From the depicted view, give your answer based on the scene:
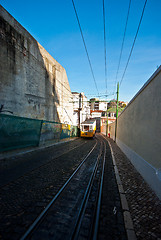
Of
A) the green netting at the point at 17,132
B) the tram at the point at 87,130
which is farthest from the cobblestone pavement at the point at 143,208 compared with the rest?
the tram at the point at 87,130

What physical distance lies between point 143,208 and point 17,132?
7.29 meters

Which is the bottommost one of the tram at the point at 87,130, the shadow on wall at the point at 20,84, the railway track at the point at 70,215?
the railway track at the point at 70,215

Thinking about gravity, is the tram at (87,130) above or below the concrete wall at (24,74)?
below

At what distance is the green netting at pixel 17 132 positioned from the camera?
271 inches

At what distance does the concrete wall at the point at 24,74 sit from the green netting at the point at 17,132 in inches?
85.4

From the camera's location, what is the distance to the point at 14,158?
738 centimetres

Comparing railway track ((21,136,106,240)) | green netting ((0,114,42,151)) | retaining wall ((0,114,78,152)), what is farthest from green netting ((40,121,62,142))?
railway track ((21,136,106,240))

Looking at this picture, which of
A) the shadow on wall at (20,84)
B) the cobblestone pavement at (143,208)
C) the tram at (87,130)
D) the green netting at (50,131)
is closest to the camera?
the cobblestone pavement at (143,208)

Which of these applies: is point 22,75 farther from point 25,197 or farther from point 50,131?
point 25,197

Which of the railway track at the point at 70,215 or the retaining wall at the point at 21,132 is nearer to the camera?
the railway track at the point at 70,215

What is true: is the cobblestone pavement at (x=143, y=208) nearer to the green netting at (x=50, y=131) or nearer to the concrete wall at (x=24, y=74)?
the green netting at (x=50, y=131)

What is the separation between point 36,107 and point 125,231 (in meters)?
12.5

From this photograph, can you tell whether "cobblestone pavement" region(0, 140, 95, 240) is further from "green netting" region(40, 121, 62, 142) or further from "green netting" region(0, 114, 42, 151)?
"green netting" region(40, 121, 62, 142)

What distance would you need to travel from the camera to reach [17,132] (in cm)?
794
